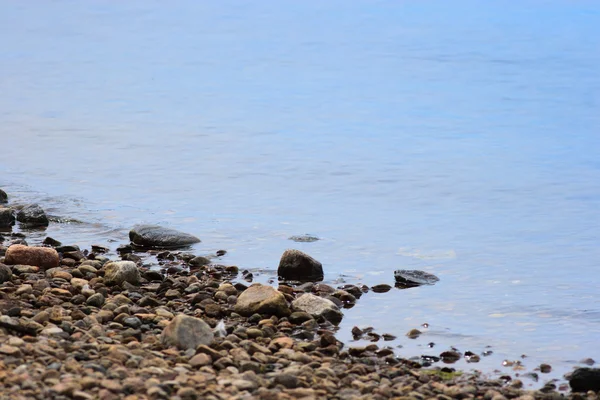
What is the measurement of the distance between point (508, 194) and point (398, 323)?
7.06m

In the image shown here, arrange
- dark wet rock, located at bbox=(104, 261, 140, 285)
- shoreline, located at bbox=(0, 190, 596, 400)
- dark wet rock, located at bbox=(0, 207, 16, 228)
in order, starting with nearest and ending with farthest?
shoreline, located at bbox=(0, 190, 596, 400) < dark wet rock, located at bbox=(104, 261, 140, 285) < dark wet rock, located at bbox=(0, 207, 16, 228)

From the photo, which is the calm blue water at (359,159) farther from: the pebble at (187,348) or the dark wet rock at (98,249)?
the pebble at (187,348)

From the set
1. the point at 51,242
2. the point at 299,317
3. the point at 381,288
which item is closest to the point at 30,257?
the point at 51,242

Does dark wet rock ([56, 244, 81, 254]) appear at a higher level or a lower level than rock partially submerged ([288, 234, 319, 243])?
lower

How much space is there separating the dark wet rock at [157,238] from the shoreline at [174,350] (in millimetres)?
1757

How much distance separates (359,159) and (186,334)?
37.1ft

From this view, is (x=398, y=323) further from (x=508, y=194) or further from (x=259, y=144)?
(x=259, y=144)

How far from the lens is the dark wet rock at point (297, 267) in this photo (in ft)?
37.2

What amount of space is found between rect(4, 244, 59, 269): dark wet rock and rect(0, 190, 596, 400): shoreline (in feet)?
0.33

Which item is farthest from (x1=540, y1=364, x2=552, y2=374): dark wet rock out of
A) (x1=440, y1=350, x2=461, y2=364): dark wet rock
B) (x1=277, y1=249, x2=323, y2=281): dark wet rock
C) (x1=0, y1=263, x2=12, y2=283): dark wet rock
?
(x1=0, y1=263, x2=12, y2=283): dark wet rock

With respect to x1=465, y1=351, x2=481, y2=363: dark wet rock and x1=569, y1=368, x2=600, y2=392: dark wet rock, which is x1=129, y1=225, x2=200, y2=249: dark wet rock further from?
x1=569, y1=368, x2=600, y2=392: dark wet rock

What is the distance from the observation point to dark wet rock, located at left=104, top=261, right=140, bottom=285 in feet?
33.1

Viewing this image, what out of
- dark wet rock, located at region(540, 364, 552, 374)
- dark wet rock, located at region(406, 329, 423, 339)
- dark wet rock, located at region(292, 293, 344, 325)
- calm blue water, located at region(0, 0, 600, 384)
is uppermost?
calm blue water, located at region(0, 0, 600, 384)

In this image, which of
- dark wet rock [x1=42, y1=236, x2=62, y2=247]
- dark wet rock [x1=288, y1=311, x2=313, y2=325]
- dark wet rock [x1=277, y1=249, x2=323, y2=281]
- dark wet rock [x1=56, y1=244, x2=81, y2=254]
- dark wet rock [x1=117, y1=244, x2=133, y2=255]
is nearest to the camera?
dark wet rock [x1=288, y1=311, x2=313, y2=325]
